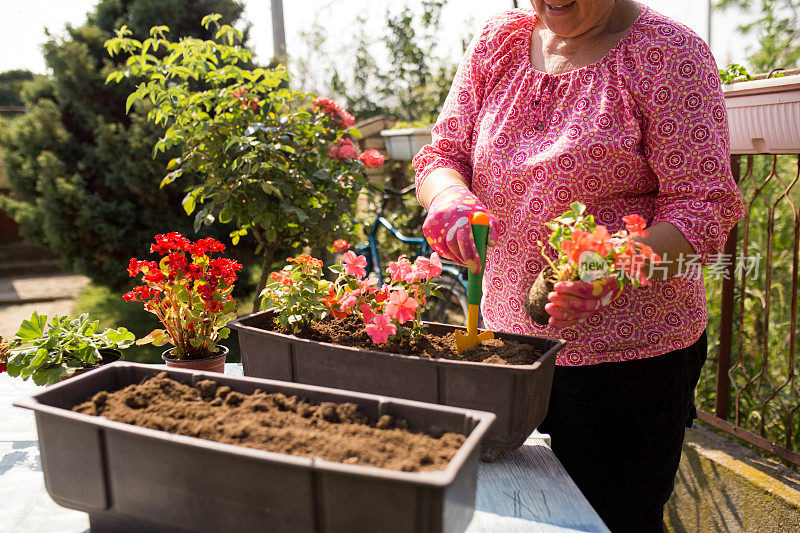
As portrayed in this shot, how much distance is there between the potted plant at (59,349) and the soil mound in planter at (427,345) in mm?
361

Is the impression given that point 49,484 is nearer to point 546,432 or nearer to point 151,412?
point 151,412

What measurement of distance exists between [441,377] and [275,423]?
0.31 metres

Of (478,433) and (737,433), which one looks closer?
(478,433)

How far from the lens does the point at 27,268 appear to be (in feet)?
Result: 24.5

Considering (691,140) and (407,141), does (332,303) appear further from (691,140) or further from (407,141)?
(407,141)

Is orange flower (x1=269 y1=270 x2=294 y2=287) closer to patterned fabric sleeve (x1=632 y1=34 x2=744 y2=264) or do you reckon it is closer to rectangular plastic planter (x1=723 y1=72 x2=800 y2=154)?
patterned fabric sleeve (x1=632 y1=34 x2=744 y2=264)

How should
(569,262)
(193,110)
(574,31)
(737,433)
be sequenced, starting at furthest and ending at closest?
(193,110), (737,433), (574,31), (569,262)

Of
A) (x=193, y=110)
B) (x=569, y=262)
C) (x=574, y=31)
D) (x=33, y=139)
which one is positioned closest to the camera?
(x=569, y=262)

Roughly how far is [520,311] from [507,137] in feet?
1.24

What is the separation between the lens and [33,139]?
4898 mm

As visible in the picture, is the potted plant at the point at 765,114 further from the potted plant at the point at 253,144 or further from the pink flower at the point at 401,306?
the potted plant at the point at 253,144

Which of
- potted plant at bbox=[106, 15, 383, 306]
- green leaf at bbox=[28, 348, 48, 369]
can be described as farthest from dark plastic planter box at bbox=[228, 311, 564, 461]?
potted plant at bbox=[106, 15, 383, 306]

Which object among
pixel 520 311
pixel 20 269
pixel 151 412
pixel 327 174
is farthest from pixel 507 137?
pixel 20 269

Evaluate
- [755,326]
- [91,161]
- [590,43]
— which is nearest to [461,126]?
[590,43]
